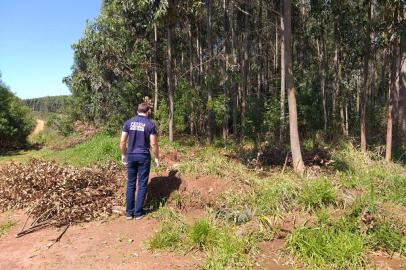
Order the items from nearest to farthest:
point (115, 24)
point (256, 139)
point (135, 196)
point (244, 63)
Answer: point (135, 196) → point (256, 139) → point (244, 63) → point (115, 24)

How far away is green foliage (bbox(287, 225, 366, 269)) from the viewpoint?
490 centimetres

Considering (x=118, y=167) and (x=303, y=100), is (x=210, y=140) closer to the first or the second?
(x=303, y=100)

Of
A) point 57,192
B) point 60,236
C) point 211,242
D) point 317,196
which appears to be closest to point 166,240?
point 211,242

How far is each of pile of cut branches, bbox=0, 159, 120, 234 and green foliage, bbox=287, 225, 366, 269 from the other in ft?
11.0

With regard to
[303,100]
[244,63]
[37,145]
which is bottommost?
[37,145]

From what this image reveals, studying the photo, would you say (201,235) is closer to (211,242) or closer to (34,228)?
(211,242)

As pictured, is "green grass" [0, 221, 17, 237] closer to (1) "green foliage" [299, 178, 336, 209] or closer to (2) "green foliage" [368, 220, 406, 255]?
(1) "green foliage" [299, 178, 336, 209]

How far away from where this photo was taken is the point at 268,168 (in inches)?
368

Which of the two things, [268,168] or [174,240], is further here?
[268,168]

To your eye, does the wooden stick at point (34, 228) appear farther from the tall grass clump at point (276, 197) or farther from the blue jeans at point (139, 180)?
the tall grass clump at point (276, 197)

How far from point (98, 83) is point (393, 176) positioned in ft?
58.8

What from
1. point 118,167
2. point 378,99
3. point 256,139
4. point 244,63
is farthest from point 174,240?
point 378,99

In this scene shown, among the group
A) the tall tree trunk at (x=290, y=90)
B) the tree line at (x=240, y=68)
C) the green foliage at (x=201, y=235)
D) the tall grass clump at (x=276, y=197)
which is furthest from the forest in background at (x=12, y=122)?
the green foliage at (x=201, y=235)

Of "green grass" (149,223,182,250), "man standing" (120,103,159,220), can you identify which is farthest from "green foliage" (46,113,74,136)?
"green grass" (149,223,182,250)
